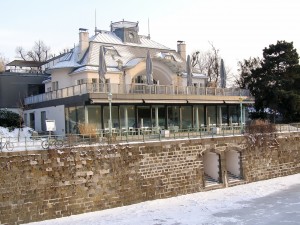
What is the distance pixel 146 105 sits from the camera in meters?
30.2

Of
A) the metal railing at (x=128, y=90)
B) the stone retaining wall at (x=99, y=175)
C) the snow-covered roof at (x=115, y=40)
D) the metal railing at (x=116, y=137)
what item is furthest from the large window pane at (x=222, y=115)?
the snow-covered roof at (x=115, y=40)

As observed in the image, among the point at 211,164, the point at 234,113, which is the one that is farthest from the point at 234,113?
the point at 211,164

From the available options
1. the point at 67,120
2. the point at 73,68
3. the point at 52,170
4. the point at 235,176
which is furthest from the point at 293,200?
the point at 73,68

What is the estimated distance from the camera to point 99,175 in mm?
20609

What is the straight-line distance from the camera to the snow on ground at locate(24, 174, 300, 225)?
18672mm

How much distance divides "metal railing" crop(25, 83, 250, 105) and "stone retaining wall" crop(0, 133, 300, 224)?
19.8 feet

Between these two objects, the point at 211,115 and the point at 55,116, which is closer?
the point at 55,116

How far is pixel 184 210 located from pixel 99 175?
4605 millimetres

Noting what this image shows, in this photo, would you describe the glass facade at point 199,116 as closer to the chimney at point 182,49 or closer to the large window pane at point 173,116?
the large window pane at point 173,116

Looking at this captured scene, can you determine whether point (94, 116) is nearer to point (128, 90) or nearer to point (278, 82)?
point (128, 90)

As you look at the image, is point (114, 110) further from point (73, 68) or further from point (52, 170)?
point (52, 170)

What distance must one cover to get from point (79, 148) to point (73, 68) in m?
13.3

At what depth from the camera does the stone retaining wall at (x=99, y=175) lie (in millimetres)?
18078

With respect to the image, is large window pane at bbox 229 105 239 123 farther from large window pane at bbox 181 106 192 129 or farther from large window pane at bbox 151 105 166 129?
large window pane at bbox 151 105 166 129
